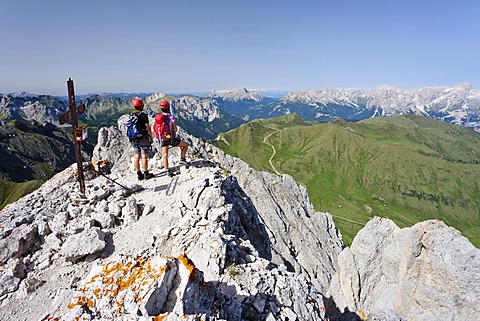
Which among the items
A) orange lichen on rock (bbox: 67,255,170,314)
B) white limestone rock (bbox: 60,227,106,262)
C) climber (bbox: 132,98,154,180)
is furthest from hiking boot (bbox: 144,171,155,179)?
orange lichen on rock (bbox: 67,255,170,314)

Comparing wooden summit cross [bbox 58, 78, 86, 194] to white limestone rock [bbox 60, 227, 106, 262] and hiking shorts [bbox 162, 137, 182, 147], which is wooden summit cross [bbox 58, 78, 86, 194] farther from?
hiking shorts [bbox 162, 137, 182, 147]

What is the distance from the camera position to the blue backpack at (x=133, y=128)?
16906 mm

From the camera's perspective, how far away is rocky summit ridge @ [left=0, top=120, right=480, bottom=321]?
7.79m

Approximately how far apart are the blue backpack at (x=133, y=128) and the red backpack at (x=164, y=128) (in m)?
1.55

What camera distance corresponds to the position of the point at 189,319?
651cm

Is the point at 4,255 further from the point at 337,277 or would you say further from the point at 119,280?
the point at 337,277

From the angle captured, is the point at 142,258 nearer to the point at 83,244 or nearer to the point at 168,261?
the point at 168,261

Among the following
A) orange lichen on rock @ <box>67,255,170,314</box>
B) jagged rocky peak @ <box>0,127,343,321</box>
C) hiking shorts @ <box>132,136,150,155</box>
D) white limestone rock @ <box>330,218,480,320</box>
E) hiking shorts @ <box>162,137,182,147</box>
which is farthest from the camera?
white limestone rock @ <box>330,218,480,320</box>

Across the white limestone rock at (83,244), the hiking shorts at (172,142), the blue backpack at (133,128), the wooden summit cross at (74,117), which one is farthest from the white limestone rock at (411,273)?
the wooden summit cross at (74,117)

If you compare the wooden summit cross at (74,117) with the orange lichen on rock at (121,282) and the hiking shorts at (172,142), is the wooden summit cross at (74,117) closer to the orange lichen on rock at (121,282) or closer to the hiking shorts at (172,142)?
the hiking shorts at (172,142)

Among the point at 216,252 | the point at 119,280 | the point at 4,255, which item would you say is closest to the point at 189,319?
the point at 119,280

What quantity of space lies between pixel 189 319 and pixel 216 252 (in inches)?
245

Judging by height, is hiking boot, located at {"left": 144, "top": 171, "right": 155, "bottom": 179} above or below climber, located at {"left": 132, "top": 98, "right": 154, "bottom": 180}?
below

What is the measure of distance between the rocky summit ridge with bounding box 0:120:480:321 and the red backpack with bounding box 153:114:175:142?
3.23 m
